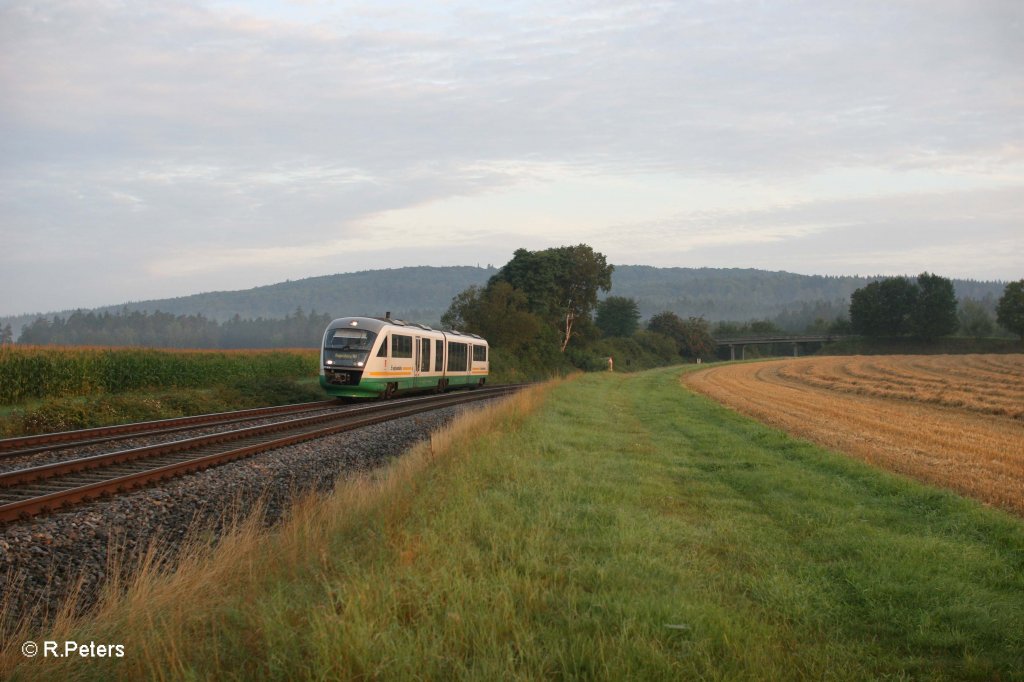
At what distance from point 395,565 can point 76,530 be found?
456 centimetres

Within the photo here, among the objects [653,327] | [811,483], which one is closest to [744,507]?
[811,483]

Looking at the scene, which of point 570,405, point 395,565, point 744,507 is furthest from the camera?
point 570,405

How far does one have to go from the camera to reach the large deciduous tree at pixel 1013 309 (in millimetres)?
92000

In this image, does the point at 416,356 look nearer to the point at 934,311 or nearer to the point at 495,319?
the point at 495,319

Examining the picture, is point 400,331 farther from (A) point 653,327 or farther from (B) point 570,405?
(A) point 653,327

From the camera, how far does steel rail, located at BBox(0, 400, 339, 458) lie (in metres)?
14.0

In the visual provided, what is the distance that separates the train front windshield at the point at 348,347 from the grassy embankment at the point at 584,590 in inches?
638

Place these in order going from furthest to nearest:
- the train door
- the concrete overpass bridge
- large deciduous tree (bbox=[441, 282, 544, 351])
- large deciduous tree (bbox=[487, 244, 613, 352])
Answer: the concrete overpass bridge → large deciduous tree (bbox=[487, 244, 613, 352]) → large deciduous tree (bbox=[441, 282, 544, 351]) → the train door

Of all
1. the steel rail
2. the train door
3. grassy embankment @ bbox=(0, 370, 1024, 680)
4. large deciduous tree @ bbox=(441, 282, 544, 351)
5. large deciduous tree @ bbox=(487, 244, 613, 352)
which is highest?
large deciduous tree @ bbox=(487, 244, 613, 352)

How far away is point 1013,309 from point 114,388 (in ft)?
326

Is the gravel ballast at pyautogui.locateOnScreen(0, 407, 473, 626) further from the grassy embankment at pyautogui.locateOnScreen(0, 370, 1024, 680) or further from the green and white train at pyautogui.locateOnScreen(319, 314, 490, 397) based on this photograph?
the green and white train at pyautogui.locateOnScreen(319, 314, 490, 397)

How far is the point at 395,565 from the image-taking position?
551 centimetres

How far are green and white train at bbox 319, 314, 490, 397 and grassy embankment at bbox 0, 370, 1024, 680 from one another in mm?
16251

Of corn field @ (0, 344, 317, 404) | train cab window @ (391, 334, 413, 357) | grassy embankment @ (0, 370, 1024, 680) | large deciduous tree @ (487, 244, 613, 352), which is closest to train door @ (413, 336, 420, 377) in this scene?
train cab window @ (391, 334, 413, 357)
